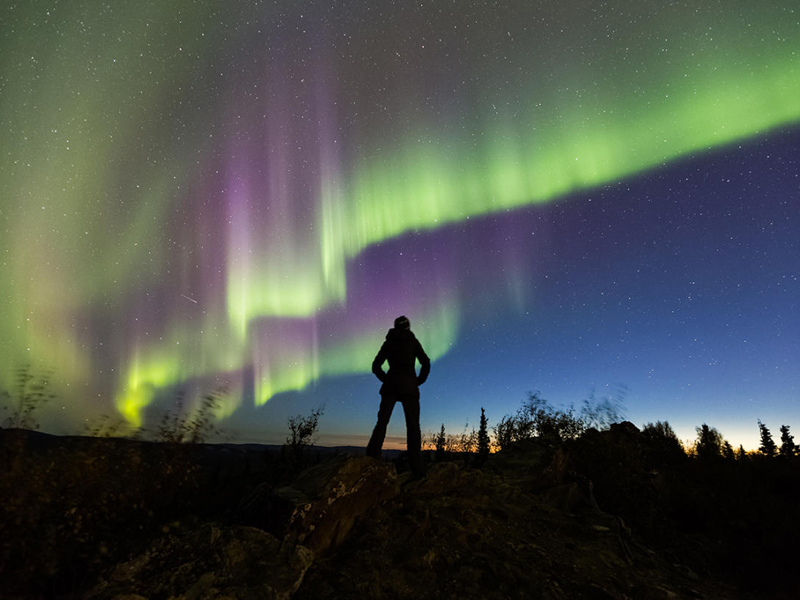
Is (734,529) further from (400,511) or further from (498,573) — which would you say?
(400,511)

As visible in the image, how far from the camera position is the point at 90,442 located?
6.08 meters

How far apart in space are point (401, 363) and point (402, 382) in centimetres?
38

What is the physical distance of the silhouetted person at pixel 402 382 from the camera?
25.1 feet

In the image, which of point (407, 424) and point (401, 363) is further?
point (401, 363)

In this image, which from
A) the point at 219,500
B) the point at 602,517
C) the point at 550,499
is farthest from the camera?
the point at 550,499

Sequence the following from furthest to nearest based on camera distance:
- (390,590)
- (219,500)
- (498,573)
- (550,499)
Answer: (550,499) < (219,500) < (498,573) < (390,590)

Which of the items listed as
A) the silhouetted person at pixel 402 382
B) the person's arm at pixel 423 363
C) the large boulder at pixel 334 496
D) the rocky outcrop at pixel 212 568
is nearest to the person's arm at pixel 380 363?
the silhouetted person at pixel 402 382

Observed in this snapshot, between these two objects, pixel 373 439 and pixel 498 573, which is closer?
pixel 498 573

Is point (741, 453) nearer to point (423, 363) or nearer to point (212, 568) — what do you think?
point (423, 363)

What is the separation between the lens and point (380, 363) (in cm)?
812

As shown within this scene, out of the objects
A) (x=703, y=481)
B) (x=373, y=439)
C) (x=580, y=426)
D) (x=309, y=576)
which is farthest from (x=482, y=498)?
(x=703, y=481)

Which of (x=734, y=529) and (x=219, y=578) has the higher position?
(x=219, y=578)

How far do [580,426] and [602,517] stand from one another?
4.64 meters

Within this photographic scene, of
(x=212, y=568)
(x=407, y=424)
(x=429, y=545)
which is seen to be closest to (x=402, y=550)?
(x=429, y=545)
